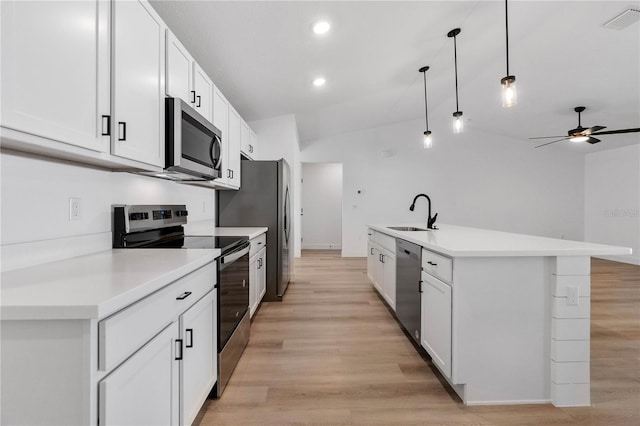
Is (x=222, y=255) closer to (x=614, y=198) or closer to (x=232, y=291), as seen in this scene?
(x=232, y=291)

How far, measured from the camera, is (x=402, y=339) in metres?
2.68

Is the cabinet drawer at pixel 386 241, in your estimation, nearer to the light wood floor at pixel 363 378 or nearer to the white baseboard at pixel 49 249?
the light wood floor at pixel 363 378

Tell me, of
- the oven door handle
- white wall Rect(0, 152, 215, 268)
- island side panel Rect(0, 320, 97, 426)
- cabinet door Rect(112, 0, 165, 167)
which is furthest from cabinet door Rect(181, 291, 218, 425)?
cabinet door Rect(112, 0, 165, 167)

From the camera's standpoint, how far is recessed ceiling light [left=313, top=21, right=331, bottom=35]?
8.83 feet

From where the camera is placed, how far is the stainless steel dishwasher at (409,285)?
2.38 meters

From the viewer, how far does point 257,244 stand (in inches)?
128

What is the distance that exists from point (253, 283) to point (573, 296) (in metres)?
2.39

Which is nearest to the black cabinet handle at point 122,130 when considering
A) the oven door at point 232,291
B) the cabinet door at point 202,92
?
the oven door at point 232,291

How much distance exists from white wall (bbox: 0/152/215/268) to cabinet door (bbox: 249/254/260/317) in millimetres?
1227

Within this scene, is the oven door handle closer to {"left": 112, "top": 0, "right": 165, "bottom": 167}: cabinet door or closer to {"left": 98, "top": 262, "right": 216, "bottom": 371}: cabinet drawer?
{"left": 98, "top": 262, "right": 216, "bottom": 371}: cabinet drawer

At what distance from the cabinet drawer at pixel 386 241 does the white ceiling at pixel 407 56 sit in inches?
76.8

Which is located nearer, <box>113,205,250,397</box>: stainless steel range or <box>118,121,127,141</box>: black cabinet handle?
<box>118,121,127,141</box>: black cabinet handle

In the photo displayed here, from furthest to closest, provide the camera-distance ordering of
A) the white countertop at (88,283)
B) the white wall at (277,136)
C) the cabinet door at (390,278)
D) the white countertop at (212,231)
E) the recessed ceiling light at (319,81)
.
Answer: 1. the white wall at (277,136)
2. the recessed ceiling light at (319,81)
3. the cabinet door at (390,278)
4. the white countertop at (212,231)
5. the white countertop at (88,283)

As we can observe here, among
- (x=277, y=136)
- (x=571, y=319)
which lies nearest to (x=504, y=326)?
(x=571, y=319)
